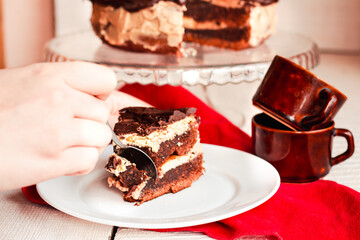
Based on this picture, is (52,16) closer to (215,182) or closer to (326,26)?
(326,26)

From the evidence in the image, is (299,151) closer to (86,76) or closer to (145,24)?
(86,76)

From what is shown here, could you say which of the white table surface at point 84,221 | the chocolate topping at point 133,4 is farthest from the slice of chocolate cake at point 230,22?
the chocolate topping at point 133,4

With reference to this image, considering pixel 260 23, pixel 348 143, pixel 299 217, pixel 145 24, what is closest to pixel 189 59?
pixel 145 24

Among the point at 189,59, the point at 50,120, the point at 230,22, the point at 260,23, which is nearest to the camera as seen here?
the point at 50,120

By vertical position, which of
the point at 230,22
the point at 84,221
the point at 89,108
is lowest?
the point at 84,221

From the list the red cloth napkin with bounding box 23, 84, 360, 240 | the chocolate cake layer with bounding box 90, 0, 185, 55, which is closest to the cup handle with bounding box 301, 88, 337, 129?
the red cloth napkin with bounding box 23, 84, 360, 240

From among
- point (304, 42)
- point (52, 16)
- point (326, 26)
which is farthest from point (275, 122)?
point (52, 16)

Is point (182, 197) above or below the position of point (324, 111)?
below

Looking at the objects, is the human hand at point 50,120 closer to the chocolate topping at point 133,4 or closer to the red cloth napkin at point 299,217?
the red cloth napkin at point 299,217

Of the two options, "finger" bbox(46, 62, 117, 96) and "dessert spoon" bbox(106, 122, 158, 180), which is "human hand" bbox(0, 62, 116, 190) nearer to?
"finger" bbox(46, 62, 117, 96)
